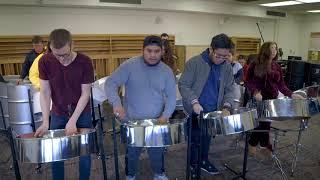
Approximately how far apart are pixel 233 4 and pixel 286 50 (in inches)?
111

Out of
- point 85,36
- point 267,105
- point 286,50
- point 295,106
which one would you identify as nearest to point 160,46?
point 267,105

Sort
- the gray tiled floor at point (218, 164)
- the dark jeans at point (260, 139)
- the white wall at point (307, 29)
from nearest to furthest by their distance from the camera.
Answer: the gray tiled floor at point (218, 164) < the dark jeans at point (260, 139) < the white wall at point (307, 29)

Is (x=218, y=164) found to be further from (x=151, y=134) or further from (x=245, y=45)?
(x=245, y=45)

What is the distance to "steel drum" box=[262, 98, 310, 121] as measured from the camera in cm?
170

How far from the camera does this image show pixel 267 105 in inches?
66.9

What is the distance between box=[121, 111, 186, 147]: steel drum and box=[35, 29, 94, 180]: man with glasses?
0.65 feet

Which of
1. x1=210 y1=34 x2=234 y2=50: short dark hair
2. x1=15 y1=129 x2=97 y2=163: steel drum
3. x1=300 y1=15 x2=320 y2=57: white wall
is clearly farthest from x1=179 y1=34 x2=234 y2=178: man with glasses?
x1=300 y1=15 x2=320 y2=57: white wall

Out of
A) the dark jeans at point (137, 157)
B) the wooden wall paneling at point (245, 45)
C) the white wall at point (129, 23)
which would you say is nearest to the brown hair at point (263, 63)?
the dark jeans at point (137, 157)

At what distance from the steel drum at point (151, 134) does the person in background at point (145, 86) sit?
8 cm

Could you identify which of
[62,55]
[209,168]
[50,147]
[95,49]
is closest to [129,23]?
[95,49]

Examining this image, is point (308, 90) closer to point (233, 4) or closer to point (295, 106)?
point (295, 106)

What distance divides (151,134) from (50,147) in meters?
0.42

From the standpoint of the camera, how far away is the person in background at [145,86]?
4.50 feet

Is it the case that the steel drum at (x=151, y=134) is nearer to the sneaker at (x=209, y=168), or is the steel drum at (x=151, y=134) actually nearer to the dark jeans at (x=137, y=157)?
the dark jeans at (x=137, y=157)
